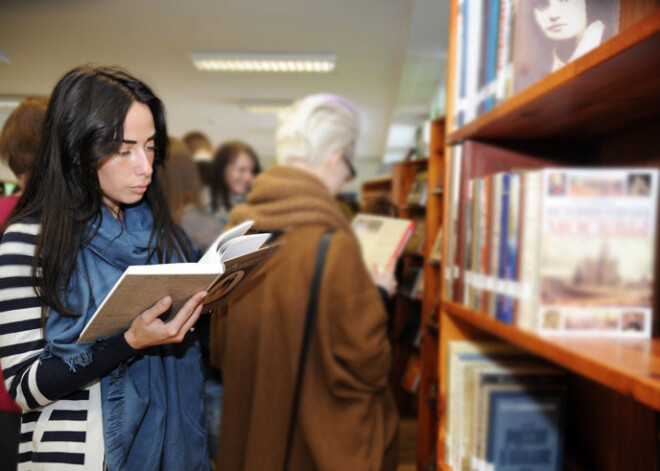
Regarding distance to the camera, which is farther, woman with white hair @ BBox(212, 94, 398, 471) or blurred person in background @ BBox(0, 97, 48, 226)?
woman with white hair @ BBox(212, 94, 398, 471)

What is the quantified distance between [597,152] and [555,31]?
35cm

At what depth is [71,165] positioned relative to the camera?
0.83m

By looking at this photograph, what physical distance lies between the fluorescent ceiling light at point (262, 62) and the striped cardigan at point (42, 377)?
4.11m

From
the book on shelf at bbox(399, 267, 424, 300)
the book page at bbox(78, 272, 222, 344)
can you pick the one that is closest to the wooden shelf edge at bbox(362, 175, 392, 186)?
the book on shelf at bbox(399, 267, 424, 300)

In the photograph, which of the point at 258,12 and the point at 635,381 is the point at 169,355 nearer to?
the point at 635,381

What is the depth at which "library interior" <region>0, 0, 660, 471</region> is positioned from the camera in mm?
637

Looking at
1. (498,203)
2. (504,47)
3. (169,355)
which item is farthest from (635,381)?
(169,355)

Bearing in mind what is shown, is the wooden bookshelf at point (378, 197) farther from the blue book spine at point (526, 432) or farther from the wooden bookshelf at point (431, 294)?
the blue book spine at point (526, 432)

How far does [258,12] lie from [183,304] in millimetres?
3051

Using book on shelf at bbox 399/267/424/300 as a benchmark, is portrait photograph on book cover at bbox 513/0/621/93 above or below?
above

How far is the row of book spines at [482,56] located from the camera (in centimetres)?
86

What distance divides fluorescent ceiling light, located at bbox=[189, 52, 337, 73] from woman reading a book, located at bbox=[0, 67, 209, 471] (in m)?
3.98

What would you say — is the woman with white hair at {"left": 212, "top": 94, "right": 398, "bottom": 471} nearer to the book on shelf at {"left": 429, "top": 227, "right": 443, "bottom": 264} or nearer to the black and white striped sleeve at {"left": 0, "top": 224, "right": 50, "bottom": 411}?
the black and white striped sleeve at {"left": 0, "top": 224, "right": 50, "bottom": 411}

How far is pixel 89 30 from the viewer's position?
1.95 metres
